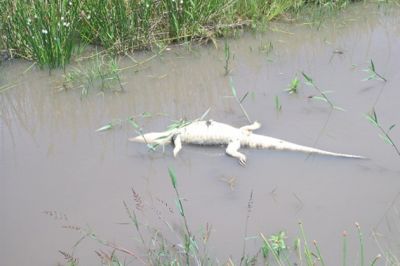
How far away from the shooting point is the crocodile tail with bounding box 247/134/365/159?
389cm

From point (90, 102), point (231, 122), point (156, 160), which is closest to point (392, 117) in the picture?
point (231, 122)

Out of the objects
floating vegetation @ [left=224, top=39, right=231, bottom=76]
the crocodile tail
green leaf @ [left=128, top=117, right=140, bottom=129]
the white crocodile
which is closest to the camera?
the crocodile tail

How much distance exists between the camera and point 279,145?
13.1ft

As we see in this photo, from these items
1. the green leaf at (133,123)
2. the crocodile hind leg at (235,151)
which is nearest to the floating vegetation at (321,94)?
the crocodile hind leg at (235,151)

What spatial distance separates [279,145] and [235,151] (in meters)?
0.29

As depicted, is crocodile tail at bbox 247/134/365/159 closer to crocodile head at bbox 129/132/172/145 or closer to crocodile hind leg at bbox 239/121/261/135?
crocodile hind leg at bbox 239/121/261/135

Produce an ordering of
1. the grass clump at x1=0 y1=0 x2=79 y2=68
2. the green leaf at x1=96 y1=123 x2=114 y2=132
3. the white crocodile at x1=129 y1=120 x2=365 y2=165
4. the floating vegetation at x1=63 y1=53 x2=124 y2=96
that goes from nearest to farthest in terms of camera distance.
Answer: the white crocodile at x1=129 y1=120 x2=365 y2=165, the green leaf at x1=96 y1=123 x2=114 y2=132, the floating vegetation at x1=63 y1=53 x2=124 y2=96, the grass clump at x1=0 y1=0 x2=79 y2=68

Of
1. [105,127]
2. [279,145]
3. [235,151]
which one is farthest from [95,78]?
[279,145]

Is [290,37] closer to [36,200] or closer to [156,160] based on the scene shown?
[156,160]

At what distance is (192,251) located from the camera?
119 inches

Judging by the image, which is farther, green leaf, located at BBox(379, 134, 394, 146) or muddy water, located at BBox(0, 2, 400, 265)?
green leaf, located at BBox(379, 134, 394, 146)

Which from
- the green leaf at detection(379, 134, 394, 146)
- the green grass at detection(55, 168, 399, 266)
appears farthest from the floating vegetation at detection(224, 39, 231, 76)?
the green grass at detection(55, 168, 399, 266)

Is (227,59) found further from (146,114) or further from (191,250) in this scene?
(191,250)

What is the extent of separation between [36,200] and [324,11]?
4.26m
